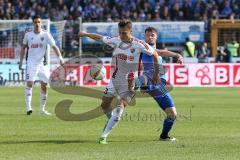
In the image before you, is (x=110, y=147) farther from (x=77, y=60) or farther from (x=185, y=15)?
(x=185, y=15)

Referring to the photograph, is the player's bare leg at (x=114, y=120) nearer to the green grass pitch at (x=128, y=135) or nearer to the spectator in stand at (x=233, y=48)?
the green grass pitch at (x=128, y=135)

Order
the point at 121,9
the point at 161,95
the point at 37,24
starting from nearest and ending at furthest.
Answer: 1. the point at 161,95
2. the point at 37,24
3. the point at 121,9

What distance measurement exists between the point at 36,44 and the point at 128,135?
606cm

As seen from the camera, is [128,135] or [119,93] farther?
[128,135]

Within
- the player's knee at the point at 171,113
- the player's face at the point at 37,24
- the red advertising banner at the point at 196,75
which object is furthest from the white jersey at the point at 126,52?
the red advertising banner at the point at 196,75

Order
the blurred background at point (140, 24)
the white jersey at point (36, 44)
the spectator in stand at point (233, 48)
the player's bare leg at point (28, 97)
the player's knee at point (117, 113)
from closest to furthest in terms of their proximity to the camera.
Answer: the player's knee at point (117, 113) < the player's bare leg at point (28, 97) < the white jersey at point (36, 44) < the blurred background at point (140, 24) < the spectator in stand at point (233, 48)

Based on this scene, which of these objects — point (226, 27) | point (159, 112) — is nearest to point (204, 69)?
point (226, 27)

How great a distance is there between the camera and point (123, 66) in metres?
13.1

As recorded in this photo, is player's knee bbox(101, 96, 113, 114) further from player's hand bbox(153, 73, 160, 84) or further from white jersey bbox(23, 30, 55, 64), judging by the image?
white jersey bbox(23, 30, 55, 64)

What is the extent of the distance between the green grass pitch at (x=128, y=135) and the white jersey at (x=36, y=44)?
144 centimetres

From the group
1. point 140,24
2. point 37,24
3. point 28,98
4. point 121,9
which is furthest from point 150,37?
point 121,9

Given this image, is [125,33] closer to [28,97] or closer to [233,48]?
[28,97]

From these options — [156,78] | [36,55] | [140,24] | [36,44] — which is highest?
[140,24]

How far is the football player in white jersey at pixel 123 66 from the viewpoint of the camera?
12.8 m
